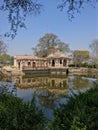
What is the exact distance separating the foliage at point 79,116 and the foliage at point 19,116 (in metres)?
0.39

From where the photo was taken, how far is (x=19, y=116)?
16.3 ft

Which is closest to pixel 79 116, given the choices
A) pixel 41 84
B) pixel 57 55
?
pixel 41 84

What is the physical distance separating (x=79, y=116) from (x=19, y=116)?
47.7 inches

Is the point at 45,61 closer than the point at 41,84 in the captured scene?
No

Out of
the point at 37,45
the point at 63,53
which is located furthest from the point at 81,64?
the point at 37,45

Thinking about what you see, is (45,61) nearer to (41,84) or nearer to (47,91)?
(41,84)

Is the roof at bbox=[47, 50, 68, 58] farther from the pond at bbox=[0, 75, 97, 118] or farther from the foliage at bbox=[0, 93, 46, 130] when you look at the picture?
the foliage at bbox=[0, 93, 46, 130]

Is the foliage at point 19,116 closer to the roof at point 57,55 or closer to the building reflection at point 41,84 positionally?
the building reflection at point 41,84

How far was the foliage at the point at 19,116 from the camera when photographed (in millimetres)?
4703


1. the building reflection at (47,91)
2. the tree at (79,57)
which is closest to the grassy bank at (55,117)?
the building reflection at (47,91)

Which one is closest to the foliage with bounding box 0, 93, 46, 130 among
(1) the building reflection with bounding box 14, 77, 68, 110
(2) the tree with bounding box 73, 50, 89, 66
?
(1) the building reflection with bounding box 14, 77, 68, 110

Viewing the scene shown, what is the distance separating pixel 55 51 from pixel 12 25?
5674 cm

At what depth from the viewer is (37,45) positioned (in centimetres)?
6556

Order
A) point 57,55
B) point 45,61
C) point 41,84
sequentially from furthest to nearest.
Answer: point 45,61
point 57,55
point 41,84
